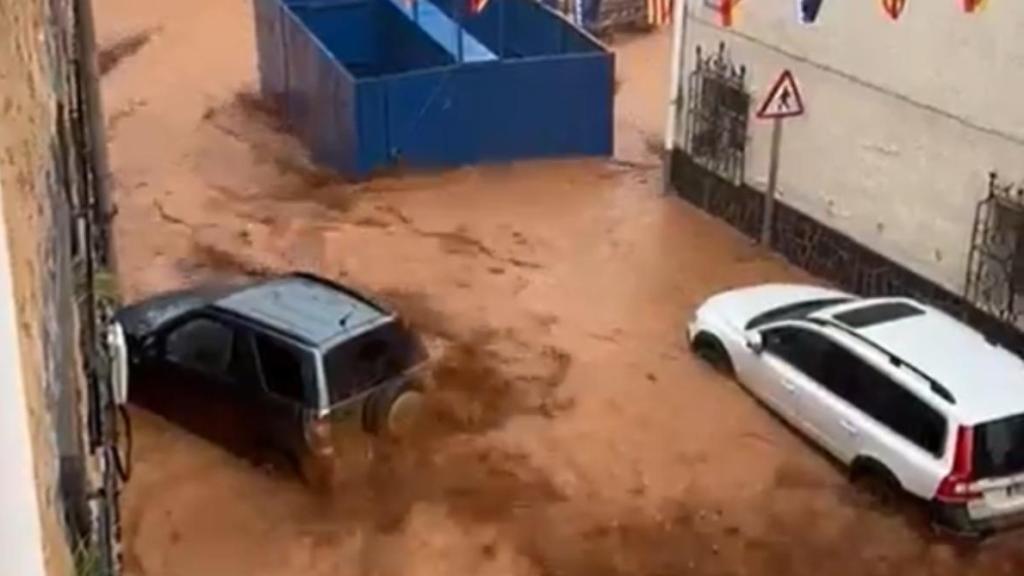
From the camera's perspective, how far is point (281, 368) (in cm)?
1166

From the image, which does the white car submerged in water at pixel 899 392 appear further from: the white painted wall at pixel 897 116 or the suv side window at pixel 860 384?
the white painted wall at pixel 897 116

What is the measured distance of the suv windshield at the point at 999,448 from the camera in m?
10.8

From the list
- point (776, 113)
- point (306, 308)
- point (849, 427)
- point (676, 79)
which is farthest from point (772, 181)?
point (306, 308)

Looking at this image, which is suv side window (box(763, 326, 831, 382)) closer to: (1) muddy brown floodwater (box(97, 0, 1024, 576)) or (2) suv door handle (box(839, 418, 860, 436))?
(2) suv door handle (box(839, 418, 860, 436))

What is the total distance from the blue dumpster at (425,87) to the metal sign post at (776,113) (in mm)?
3448

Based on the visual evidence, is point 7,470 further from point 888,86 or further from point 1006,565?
point 888,86

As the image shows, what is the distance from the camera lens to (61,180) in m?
3.99

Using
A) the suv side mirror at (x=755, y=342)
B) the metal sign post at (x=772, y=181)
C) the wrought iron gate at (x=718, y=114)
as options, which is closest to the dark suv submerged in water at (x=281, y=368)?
the suv side mirror at (x=755, y=342)

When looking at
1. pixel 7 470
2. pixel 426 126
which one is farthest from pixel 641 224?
pixel 7 470

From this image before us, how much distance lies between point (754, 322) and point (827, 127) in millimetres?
3236

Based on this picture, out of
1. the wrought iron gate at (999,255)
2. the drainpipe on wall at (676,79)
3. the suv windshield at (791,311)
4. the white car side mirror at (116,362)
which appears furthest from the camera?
the drainpipe on wall at (676,79)

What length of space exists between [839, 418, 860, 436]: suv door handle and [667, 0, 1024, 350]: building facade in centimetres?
264

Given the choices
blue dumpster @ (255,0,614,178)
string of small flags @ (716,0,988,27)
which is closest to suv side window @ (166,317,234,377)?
blue dumpster @ (255,0,614,178)

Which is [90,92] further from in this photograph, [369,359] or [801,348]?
[801,348]
